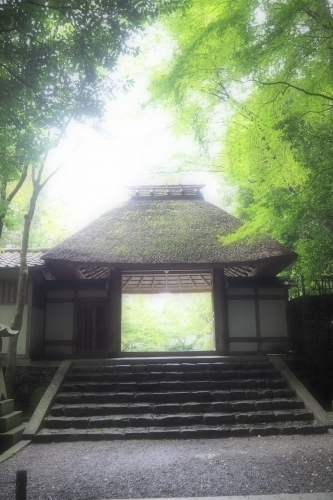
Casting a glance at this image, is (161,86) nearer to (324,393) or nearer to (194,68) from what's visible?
(194,68)

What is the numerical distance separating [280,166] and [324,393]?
6220 millimetres

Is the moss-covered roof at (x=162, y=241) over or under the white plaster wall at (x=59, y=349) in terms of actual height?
over

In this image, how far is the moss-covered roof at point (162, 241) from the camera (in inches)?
380

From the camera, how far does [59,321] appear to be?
10.6 m

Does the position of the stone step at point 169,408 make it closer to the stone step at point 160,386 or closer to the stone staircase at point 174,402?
the stone staircase at point 174,402

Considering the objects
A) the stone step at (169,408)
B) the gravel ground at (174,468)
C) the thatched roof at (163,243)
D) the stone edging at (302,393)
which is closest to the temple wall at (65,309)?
the thatched roof at (163,243)

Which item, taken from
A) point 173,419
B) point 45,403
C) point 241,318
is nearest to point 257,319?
point 241,318

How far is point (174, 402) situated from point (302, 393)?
2779 mm

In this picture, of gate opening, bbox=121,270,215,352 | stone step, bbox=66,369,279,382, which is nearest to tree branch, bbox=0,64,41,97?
stone step, bbox=66,369,279,382

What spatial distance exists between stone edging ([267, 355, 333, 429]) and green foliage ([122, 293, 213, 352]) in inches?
503

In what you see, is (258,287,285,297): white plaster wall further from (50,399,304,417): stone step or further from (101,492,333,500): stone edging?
(101,492,333,500): stone edging

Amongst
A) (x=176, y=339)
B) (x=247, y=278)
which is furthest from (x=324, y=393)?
(x=176, y=339)

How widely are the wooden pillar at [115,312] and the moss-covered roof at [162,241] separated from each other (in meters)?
0.89

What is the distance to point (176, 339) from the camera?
2262 centimetres
